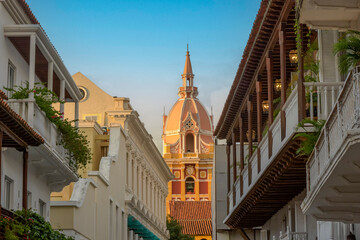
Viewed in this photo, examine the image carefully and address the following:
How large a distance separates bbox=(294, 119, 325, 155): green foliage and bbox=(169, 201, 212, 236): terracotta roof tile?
3704 inches

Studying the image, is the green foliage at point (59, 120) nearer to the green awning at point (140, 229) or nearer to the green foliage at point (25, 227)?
the green foliage at point (25, 227)

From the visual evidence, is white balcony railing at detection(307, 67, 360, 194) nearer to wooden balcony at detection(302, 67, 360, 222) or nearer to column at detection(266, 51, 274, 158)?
wooden balcony at detection(302, 67, 360, 222)

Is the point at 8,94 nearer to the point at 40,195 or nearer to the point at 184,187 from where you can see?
the point at 40,195

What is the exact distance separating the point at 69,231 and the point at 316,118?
14.6 m

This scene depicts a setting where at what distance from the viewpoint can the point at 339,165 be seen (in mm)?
16547

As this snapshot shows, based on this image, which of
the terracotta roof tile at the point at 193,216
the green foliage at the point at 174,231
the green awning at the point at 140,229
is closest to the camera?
the green awning at the point at 140,229

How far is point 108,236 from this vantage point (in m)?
45.5

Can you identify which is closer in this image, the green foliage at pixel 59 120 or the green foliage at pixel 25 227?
the green foliage at pixel 25 227

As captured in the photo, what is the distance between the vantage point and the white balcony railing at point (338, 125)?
1476 cm

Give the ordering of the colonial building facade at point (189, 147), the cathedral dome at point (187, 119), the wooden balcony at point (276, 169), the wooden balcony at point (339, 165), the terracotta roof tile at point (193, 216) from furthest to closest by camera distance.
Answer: the cathedral dome at point (187, 119)
the colonial building facade at point (189, 147)
the terracotta roof tile at point (193, 216)
the wooden balcony at point (276, 169)
the wooden balcony at point (339, 165)

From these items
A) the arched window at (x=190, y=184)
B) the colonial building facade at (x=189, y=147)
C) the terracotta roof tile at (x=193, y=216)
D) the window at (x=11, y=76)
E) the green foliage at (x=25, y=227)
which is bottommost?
the green foliage at (x=25, y=227)

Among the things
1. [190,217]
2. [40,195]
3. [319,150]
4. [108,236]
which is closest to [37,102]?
[40,195]

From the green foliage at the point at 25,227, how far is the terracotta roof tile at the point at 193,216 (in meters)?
90.3

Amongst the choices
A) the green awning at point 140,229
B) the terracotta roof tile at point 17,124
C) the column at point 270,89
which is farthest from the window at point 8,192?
the green awning at point 140,229
